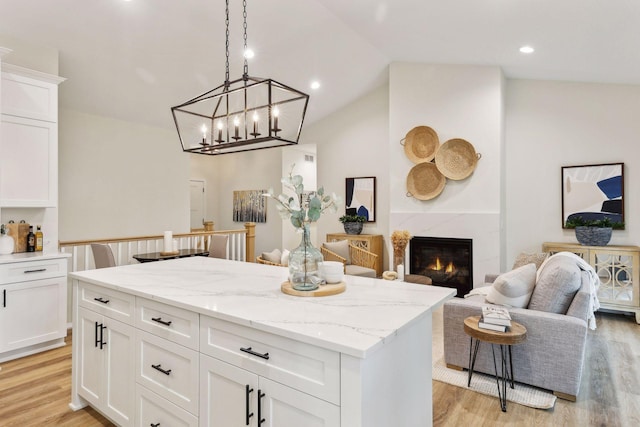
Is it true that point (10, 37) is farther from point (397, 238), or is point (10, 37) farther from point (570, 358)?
point (570, 358)

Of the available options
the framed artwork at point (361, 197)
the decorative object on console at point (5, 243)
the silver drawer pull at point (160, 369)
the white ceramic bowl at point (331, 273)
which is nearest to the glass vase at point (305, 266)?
the white ceramic bowl at point (331, 273)

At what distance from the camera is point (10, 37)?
3.53 m

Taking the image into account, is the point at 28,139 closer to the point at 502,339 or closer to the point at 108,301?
the point at 108,301

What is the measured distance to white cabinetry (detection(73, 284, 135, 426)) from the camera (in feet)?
6.57

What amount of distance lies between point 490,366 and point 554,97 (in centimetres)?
416

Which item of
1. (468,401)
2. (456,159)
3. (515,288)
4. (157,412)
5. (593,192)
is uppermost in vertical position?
(456,159)

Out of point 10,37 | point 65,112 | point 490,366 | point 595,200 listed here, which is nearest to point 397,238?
point 490,366

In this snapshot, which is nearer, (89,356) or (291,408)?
(291,408)

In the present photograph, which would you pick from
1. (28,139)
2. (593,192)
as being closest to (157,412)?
(28,139)

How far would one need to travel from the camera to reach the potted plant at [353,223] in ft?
21.7

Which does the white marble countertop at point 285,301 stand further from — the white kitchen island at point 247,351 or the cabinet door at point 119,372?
the cabinet door at point 119,372

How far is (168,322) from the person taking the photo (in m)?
1.79

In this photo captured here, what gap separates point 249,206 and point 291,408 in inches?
305

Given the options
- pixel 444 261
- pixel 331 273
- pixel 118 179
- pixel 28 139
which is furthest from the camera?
pixel 118 179
